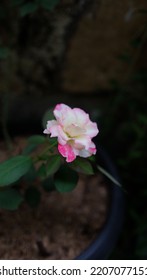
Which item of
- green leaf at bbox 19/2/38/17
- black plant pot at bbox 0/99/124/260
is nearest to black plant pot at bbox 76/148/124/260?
black plant pot at bbox 0/99/124/260

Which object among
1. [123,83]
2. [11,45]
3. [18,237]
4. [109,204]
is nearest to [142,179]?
[109,204]

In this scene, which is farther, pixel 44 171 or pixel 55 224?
pixel 55 224

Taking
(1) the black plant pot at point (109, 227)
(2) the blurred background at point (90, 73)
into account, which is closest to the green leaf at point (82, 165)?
(1) the black plant pot at point (109, 227)

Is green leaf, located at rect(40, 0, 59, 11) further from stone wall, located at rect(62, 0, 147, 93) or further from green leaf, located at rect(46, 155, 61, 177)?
green leaf, located at rect(46, 155, 61, 177)

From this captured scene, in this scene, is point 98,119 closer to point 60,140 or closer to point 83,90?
point 83,90

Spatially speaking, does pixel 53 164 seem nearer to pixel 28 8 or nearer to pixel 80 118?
pixel 80 118

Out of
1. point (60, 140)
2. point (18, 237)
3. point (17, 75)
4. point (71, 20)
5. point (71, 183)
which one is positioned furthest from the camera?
point (17, 75)

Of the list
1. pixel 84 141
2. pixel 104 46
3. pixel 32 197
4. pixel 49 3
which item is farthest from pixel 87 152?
pixel 104 46
